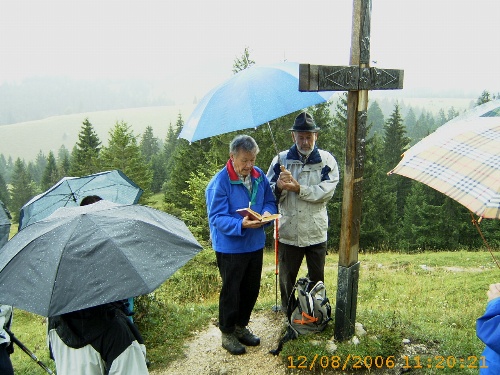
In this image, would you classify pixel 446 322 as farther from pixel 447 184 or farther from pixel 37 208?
pixel 37 208

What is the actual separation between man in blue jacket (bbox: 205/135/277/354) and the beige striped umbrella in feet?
6.35

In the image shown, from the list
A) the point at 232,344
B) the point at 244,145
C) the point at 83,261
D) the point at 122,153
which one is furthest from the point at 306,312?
the point at 122,153

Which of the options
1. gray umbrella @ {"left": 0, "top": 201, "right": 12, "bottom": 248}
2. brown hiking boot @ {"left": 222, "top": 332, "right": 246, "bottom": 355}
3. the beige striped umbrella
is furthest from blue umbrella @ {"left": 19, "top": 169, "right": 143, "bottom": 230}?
the beige striped umbrella

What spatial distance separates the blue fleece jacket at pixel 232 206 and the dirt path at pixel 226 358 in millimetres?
1229

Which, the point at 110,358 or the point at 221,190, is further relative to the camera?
the point at 221,190

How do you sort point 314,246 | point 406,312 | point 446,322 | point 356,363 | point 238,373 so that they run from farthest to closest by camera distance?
point 406,312 → point 446,322 → point 314,246 → point 238,373 → point 356,363

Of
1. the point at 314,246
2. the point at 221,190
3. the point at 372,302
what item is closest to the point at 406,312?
the point at 372,302

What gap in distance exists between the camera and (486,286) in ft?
27.8

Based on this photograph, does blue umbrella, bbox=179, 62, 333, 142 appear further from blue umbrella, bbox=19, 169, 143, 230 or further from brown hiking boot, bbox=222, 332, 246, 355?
brown hiking boot, bbox=222, 332, 246, 355

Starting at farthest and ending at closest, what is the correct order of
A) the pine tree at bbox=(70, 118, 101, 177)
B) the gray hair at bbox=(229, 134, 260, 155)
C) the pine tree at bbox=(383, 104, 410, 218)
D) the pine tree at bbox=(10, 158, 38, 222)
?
the pine tree at bbox=(10, 158, 38, 222) → the pine tree at bbox=(70, 118, 101, 177) → the pine tree at bbox=(383, 104, 410, 218) → the gray hair at bbox=(229, 134, 260, 155)

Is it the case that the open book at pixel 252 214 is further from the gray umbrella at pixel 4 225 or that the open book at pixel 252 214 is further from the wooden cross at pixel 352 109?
the gray umbrella at pixel 4 225

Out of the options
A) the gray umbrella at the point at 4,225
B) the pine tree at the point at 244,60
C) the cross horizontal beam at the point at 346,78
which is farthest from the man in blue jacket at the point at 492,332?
the pine tree at the point at 244,60

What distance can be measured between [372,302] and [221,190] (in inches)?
176

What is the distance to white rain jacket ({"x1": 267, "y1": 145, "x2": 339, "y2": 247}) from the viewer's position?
4793 millimetres
